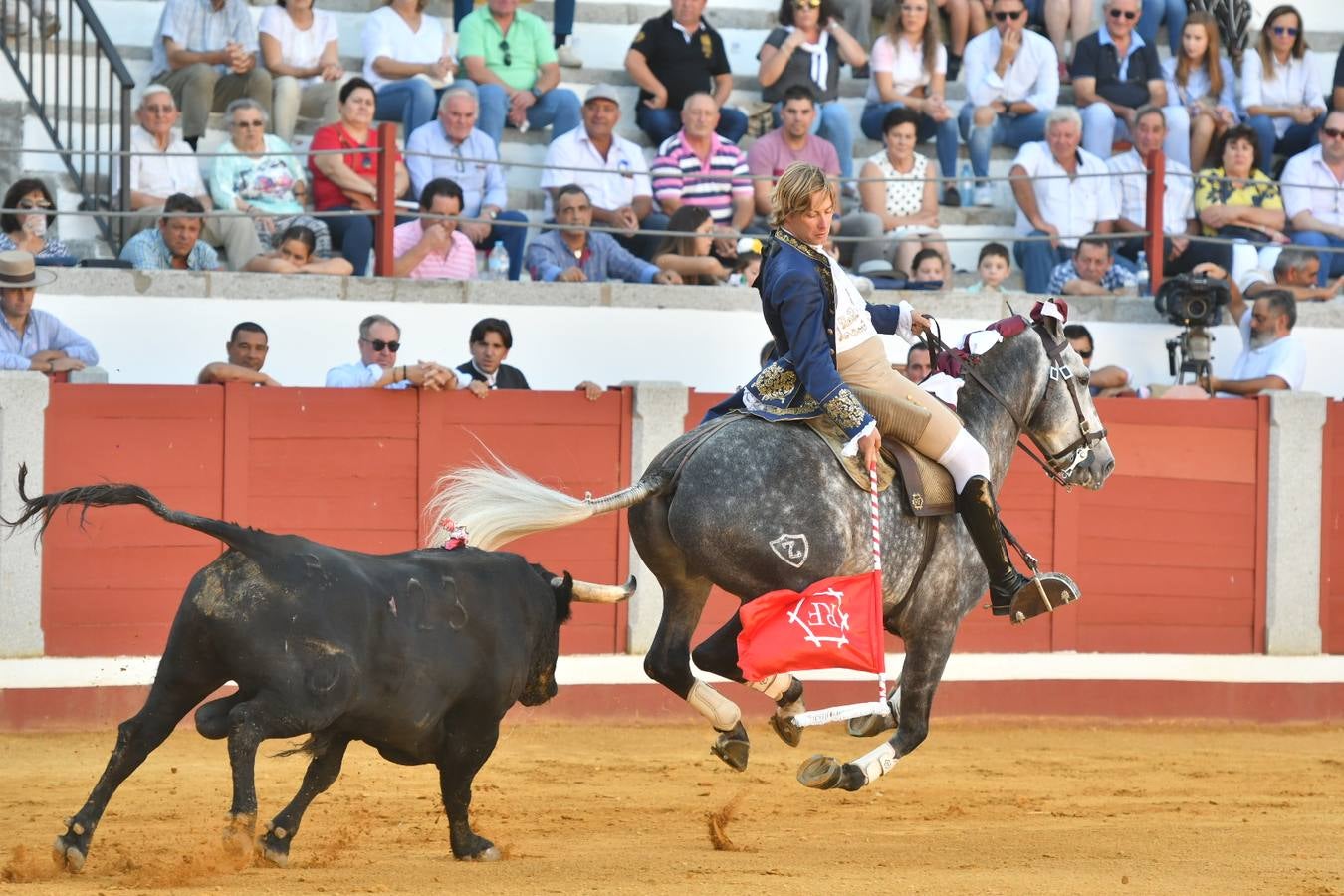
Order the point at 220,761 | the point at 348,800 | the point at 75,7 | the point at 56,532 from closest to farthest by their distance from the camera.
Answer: the point at 348,800 < the point at 220,761 < the point at 56,532 < the point at 75,7

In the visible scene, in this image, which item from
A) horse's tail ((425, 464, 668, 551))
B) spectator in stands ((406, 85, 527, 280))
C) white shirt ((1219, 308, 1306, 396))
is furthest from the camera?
spectator in stands ((406, 85, 527, 280))

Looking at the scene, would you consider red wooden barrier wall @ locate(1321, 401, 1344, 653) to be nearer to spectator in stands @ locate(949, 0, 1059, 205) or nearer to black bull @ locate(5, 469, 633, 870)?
spectator in stands @ locate(949, 0, 1059, 205)

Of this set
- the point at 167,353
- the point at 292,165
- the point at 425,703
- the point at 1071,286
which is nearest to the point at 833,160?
the point at 1071,286

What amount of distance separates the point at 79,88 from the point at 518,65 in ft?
8.56

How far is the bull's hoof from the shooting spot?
6203 millimetres

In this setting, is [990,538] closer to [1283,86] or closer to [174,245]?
[174,245]

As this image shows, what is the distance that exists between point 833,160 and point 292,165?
3.28 meters

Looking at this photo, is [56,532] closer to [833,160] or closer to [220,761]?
[220,761]

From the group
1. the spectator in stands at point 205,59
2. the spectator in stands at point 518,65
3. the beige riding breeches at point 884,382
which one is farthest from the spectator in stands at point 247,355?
the beige riding breeches at point 884,382

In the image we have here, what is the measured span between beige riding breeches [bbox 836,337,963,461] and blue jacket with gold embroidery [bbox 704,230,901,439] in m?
0.12

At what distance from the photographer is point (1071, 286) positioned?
11.8 metres

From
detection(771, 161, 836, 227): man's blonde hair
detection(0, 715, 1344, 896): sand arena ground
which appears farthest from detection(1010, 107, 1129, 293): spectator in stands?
detection(771, 161, 836, 227): man's blonde hair

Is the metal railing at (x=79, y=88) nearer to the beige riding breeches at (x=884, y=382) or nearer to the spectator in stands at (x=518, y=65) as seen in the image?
the spectator in stands at (x=518, y=65)

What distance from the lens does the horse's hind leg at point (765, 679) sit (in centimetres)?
613
